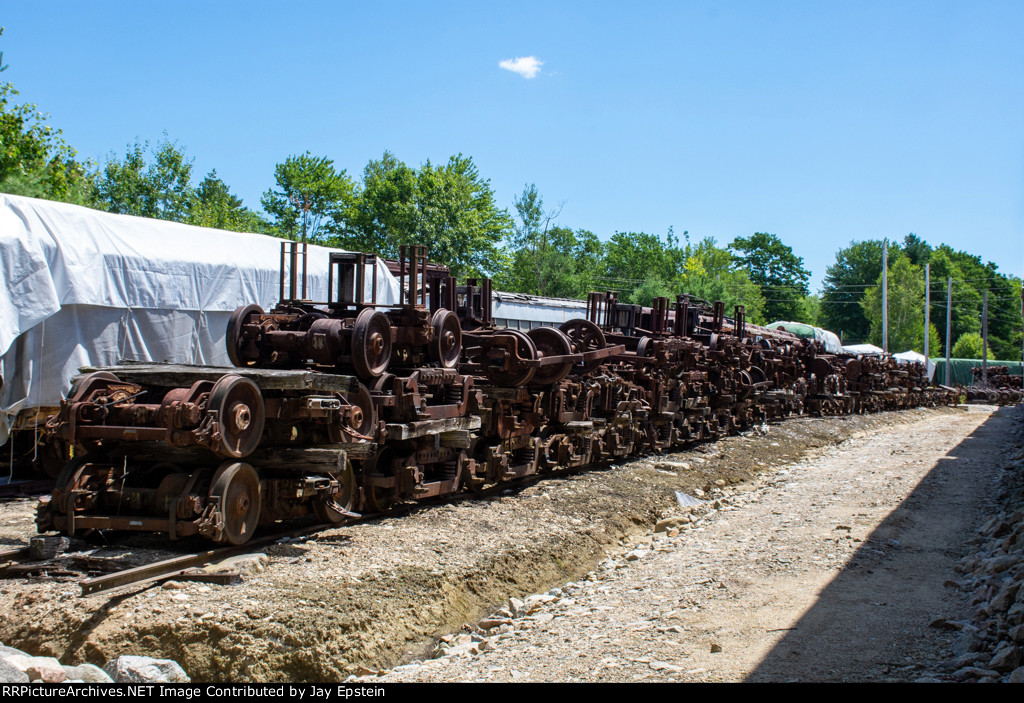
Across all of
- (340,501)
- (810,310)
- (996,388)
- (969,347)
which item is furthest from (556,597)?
(810,310)

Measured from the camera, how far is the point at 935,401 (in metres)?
40.0

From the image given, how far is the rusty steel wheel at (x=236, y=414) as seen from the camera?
6.83 metres

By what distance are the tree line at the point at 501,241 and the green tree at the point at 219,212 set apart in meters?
0.17

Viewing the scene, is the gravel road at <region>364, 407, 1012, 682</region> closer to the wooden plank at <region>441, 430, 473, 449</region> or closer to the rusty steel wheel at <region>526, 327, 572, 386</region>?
the wooden plank at <region>441, 430, 473, 449</region>

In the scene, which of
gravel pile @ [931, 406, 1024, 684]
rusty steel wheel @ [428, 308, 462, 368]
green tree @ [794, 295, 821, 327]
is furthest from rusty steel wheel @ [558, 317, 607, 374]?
green tree @ [794, 295, 821, 327]

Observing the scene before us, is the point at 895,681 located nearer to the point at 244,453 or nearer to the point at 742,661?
the point at 742,661

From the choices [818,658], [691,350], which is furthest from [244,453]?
[691,350]

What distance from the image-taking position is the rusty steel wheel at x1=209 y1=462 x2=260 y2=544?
687cm

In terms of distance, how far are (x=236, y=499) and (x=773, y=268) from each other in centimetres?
8614

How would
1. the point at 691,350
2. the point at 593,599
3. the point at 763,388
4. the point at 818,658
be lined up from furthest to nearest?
1. the point at 763,388
2. the point at 691,350
3. the point at 593,599
4. the point at 818,658

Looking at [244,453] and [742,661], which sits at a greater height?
[244,453]

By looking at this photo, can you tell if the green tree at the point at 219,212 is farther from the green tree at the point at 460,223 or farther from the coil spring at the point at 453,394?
the coil spring at the point at 453,394

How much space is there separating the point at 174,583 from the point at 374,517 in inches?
123
